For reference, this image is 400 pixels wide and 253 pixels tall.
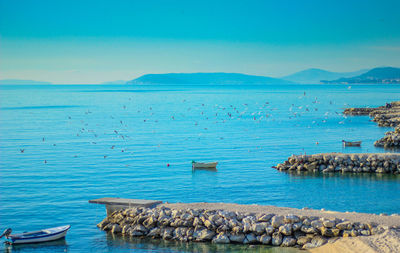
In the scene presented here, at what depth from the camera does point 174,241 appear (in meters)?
22.6

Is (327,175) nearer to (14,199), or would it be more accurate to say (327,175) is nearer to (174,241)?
(174,241)

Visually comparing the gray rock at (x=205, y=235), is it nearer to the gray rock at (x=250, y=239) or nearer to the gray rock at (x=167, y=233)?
the gray rock at (x=167, y=233)

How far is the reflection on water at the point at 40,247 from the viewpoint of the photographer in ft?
75.0

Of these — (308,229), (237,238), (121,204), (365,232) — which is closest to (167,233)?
(237,238)

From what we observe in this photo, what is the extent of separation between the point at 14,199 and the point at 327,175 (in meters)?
22.4

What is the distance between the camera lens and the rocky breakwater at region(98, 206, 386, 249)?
2061cm

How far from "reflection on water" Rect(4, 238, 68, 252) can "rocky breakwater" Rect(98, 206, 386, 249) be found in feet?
7.95

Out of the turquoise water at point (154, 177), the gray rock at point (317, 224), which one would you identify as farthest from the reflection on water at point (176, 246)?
the gray rock at point (317, 224)

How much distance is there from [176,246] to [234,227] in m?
2.65

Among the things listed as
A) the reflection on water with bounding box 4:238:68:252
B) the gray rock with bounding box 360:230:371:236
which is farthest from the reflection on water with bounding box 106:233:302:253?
the gray rock with bounding box 360:230:371:236

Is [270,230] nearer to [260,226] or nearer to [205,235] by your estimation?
[260,226]

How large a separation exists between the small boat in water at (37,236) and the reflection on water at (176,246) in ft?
7.85

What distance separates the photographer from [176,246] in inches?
868

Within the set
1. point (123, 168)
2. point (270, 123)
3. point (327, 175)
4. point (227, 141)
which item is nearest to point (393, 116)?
point (270, 123)
